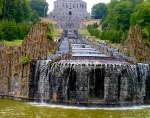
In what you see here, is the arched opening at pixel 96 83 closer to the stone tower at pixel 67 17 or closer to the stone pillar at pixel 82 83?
the stone pillar at pixel 82 83

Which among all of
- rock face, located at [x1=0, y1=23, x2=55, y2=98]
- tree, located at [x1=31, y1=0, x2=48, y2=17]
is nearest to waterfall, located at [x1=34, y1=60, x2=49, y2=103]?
rock face, located at [x1=0, y1=23, x2=55, y2=98]

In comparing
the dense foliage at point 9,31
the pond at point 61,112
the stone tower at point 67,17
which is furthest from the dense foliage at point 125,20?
the stone tower at point 67,17

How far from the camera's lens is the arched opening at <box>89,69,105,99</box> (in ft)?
136

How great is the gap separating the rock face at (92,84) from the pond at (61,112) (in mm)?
1945

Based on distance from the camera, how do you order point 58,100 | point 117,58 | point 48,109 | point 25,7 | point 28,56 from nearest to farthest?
point 48,109 < point 58,100 < point 28,56 < point 117,58 < point 25,7

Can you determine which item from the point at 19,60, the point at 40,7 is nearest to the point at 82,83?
the point at 19,60

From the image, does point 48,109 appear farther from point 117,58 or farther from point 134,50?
point 134,50

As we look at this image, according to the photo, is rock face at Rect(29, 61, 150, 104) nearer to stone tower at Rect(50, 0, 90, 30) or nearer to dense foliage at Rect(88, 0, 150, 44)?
dense foliage at Rect(88, 0, 150, 44)

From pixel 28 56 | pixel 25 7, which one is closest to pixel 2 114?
pixel 28 56

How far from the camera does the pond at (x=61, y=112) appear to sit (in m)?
36.2

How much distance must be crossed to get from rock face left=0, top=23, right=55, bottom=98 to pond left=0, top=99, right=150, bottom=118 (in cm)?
402

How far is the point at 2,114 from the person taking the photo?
36.2 metres

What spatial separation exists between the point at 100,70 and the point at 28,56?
22.9 ft

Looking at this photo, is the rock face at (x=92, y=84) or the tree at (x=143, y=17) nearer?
the rock face at (x=92, y=84)
